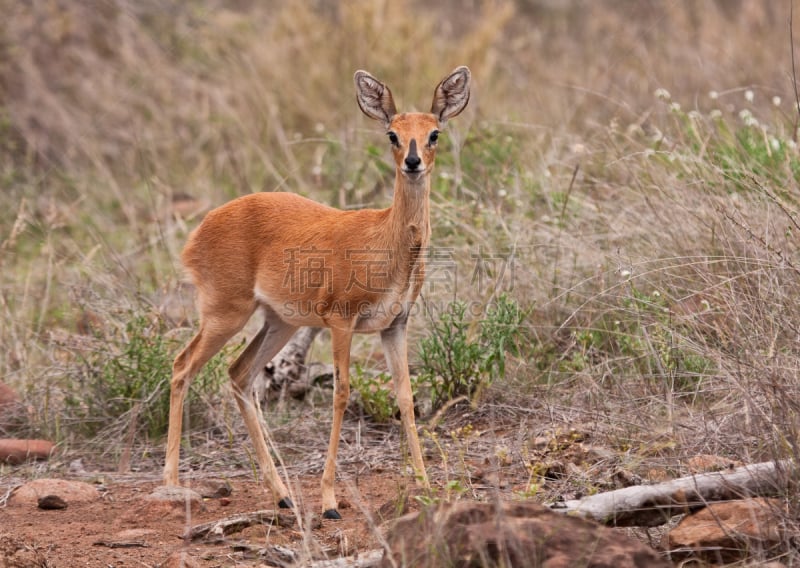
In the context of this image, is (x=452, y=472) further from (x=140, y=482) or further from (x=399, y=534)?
(x=140, y=482)

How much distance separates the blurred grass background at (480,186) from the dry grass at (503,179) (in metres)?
0.03

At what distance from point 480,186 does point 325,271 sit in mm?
2734

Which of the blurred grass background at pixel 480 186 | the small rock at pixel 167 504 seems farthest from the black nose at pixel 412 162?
the small rock at pixel 167 504

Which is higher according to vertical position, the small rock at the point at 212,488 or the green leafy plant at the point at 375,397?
the green leafy plant at the point at 375,397

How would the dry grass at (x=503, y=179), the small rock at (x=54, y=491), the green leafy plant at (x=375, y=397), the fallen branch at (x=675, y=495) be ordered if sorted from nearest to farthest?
the fallen branch at (x=675, y=495)
the dry grass at (x=503, y=179)
the small rock at (x=54, y=491)
the green leafy plant at (x=375, y=397)

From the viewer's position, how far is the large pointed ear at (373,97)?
568cm

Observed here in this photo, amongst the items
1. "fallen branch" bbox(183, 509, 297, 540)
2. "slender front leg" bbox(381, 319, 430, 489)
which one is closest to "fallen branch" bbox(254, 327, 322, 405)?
"slender front leg" bbox(381, 319, 430, 489)

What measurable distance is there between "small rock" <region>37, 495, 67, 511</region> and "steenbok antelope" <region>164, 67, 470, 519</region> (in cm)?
61

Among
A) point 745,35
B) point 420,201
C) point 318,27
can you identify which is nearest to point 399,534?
point 420,201

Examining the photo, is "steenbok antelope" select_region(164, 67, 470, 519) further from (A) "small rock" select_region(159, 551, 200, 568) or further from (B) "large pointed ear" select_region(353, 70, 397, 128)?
(A) "small rock" select_region(159, 551, 200, 568)

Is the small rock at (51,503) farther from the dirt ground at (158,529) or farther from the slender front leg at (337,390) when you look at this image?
the slender front leg at (337,390)

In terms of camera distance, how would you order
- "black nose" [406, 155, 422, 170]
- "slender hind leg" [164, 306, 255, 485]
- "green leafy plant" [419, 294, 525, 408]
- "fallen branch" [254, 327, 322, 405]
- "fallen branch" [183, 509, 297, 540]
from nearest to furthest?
"fallen branch" [183, 509, 297, 540], "black nose" [406, 155, 422, 170], "slender hind leg" [164, 306, 255, 485], "green leafy plant" [419, 294, 525, 408], "fallen branch" [254, 327, 322, 405]

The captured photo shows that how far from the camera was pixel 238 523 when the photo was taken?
507 cm

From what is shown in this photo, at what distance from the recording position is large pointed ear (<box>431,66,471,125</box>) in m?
5.72
